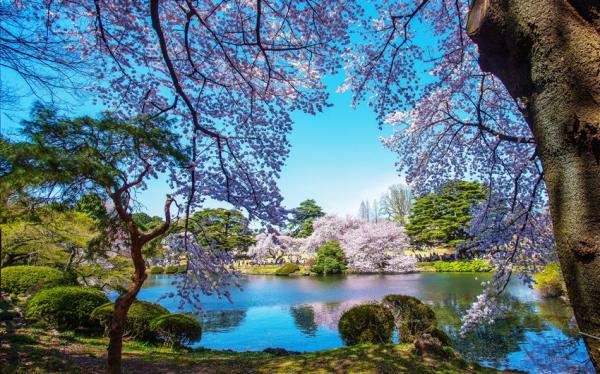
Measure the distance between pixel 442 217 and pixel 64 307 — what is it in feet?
96.7

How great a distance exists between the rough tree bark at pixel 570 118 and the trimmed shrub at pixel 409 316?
5.77 meters

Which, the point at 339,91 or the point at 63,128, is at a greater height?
the point at 339,91

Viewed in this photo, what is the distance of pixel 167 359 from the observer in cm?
561

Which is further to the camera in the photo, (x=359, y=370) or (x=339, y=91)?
(x=339, y=91)

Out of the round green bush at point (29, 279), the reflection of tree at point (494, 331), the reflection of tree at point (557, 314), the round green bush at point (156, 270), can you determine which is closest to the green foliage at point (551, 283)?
the reflection of tree at point (557, 314)

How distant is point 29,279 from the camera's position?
925 centimetres

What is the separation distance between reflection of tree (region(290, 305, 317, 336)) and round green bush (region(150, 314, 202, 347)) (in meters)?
3.25

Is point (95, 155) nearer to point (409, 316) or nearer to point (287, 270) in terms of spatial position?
point (409, 316)

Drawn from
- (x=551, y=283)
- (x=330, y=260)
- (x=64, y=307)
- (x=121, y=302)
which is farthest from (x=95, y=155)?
(x=330, y=260)

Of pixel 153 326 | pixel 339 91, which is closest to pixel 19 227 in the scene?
pixel 153 326

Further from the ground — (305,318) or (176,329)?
(176,329)

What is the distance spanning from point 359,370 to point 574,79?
14.4 ft

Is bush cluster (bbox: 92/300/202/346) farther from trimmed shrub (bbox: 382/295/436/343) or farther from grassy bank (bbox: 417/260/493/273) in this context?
grassy bank (bbox: 417/260/493/273)

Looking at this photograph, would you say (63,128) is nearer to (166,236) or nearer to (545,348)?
(166,236)
